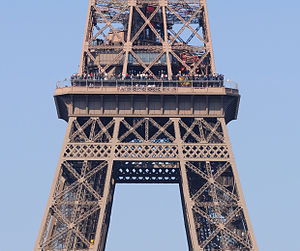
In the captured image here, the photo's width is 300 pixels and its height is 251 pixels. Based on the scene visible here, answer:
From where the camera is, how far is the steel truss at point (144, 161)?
78.6 metres

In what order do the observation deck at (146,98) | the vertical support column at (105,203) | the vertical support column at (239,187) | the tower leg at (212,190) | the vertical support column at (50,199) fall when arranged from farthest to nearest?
the observation deck at (146,98)
the tower leg at (212,190)
the vertical support column at (239,187)
the vertical support column at (105,203)
the vertical support column at (50,199)

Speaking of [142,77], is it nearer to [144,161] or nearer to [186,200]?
[144,161]

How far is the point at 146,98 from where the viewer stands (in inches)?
3302

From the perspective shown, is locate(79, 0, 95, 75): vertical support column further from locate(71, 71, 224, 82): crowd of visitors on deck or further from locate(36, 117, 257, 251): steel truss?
locate(36, 117, 257, 251): steel truss

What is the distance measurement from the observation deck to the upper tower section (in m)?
1.59

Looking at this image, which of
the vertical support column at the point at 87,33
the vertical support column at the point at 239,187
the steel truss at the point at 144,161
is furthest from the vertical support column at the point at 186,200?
the vertical support column at the point at 87,33

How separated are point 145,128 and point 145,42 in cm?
1106

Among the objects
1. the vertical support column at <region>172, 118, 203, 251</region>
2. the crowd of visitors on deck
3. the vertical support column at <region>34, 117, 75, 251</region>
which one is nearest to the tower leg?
the vertical support column at <region>172, 118, 203, 251</region>

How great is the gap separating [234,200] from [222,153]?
4472 millimetres

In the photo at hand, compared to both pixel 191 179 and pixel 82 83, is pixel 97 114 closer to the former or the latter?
pixel 82 83

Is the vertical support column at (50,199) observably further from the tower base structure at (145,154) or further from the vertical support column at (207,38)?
the vertical support column at (207,38)

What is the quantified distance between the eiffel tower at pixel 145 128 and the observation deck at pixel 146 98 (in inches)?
3.6

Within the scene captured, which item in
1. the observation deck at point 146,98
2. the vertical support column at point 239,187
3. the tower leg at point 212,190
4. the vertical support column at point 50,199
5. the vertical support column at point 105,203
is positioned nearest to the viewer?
the vertical support column at point 50,199

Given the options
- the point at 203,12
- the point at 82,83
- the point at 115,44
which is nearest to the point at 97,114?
the point at 82,83
